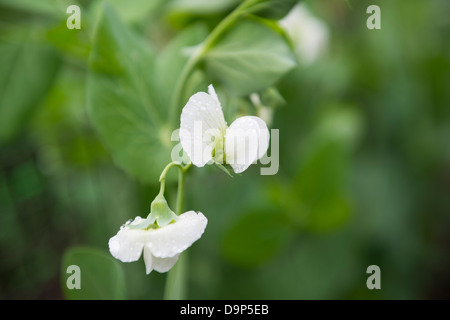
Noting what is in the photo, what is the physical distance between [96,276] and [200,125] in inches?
7.6

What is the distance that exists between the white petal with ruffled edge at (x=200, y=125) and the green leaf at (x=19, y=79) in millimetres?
424

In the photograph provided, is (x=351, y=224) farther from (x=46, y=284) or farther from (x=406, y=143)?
(x=46, y=284)

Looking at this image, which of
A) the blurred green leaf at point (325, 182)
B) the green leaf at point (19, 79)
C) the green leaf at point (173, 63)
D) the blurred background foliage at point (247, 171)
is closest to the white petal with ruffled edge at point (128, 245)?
the blurred background foliage at point (247, 171)

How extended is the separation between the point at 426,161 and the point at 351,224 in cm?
26

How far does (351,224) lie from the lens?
3.80 ft

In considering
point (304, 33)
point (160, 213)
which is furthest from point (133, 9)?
point (160, 213)

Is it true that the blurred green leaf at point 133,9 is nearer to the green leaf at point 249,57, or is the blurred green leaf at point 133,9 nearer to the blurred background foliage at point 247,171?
Answer: the blurred background foliage at point 247,171

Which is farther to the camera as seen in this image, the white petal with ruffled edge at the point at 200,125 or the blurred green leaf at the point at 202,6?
the blurred green leaf at the point at 202,6

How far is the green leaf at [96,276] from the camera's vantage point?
44 centimetres

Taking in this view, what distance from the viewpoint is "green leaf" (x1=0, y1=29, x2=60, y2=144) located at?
0.69m

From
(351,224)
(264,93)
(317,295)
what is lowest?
(317,295)

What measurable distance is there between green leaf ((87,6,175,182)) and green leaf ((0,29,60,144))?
0.64 feet

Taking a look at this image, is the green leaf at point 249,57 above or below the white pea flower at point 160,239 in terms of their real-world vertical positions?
above
